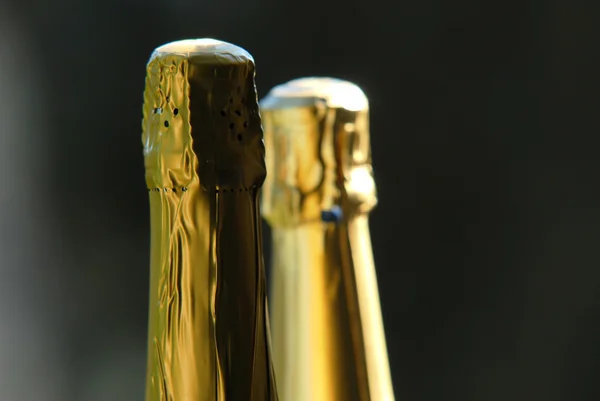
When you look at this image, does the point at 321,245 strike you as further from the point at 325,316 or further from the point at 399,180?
the point at 399,180

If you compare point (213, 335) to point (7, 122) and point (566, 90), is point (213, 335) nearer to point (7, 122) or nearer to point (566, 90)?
point (7, 122)

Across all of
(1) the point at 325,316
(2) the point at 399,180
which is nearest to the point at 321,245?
(1) the point at 325,316

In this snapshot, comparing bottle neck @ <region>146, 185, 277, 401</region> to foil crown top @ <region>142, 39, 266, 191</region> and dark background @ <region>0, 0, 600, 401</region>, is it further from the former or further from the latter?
dark background @ <region>0, 0, 600, 401</region>

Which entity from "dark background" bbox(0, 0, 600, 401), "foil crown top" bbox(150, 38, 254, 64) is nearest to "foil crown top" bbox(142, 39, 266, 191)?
"foil crown top" bbox(150, 38, 254, 64)

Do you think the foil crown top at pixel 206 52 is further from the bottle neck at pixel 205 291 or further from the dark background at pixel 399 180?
the dark background at pixel 399 180

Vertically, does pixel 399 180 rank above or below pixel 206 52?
below
